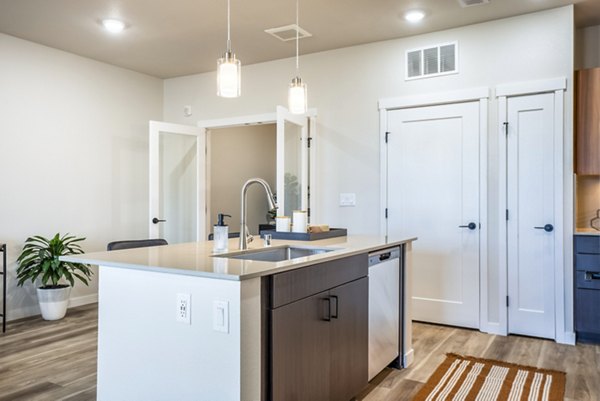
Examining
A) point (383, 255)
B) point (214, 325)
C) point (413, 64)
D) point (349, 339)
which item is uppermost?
point (413, 64)

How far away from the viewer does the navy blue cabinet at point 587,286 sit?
11.6 ft

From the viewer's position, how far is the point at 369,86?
4.49 m

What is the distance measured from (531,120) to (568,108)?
268 mm

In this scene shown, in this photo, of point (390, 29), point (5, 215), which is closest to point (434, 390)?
point (390, 29)

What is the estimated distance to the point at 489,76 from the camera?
395 cm

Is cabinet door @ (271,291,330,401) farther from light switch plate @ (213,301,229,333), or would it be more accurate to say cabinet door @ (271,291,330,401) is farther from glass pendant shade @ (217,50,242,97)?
glass pendant shade @ (217,50,242,97)

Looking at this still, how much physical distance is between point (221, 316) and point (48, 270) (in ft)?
10.4

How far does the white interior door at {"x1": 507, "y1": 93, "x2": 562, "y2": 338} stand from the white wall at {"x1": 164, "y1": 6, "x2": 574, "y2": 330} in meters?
0.12

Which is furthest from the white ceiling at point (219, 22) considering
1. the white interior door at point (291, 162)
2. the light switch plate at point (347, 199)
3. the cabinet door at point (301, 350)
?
the cabinet door at point (301, 350)

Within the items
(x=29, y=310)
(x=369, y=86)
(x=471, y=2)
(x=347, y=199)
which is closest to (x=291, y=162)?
(x=347, y=199)

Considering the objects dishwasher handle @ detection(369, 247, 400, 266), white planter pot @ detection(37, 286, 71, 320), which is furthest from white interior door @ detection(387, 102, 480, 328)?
white planter pot @ detection(37, 286, 71, 320)

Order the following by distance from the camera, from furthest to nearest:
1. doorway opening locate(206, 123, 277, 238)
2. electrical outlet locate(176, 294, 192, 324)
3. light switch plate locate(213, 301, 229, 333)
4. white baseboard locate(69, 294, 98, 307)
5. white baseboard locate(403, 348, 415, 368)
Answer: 1. doorway opening locate(206, 123, 277, 238)
2. white baseboard locate(69, 294, 98, 307)
3. white baseboard locate(403, 348, 415, 368)
4. electrical outlet locate(176, 294, 192, 324)
5. light switch plate locate(213, 301, 229, 333)

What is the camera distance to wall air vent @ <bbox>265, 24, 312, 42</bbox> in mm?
4039

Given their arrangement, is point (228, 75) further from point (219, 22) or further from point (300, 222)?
point (219, 22)
